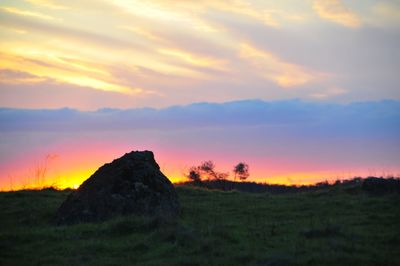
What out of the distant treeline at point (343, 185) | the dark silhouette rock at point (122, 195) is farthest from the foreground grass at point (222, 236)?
the distant treeline at point (343, 185)

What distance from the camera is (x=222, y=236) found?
1480 centimetres

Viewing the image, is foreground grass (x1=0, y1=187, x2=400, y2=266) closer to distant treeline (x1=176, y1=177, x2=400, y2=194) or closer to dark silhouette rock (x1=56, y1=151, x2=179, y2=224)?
dark silhouette rock (x1=56, y1=151, x2=179, y2=224)

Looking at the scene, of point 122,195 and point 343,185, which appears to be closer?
point 122,195

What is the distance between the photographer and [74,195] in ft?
67.1

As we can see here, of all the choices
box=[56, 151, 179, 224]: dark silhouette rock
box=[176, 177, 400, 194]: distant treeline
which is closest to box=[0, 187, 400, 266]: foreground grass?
box=[56, 151, 179, 224]: dark silhouette rock

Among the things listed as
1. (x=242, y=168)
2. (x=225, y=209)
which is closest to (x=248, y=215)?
(x=225, y=209)

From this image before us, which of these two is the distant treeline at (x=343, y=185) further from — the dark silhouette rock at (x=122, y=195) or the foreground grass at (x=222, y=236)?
the dark silhouette rock at (x=122, y=195)

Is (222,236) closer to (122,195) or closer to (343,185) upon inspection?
(122,195)

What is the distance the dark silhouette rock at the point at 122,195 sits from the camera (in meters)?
19.4

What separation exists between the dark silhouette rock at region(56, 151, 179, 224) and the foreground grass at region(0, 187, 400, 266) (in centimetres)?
92

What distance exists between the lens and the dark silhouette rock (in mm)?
19359

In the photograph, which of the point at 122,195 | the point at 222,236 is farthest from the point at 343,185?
the point at 222,236

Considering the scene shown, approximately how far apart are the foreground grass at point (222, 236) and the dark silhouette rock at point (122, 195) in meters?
0.92

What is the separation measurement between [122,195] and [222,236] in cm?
634
